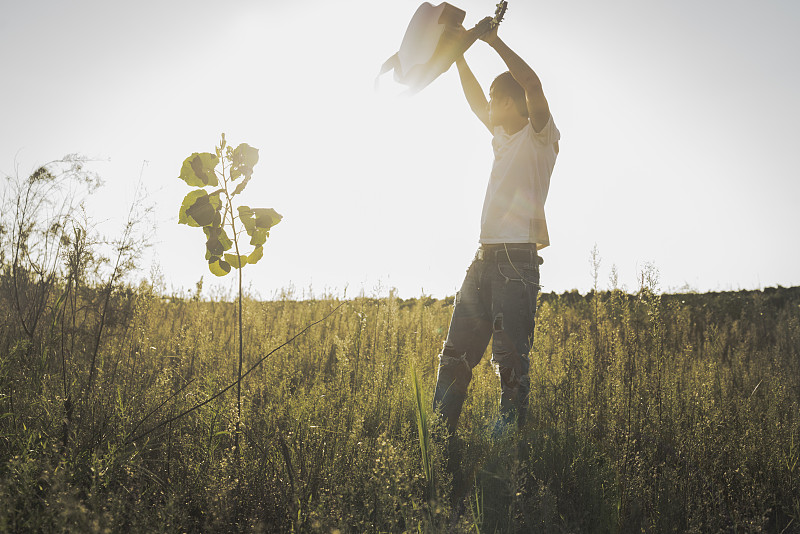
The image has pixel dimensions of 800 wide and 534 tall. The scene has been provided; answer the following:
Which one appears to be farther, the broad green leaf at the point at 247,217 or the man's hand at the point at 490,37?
the man's hand at the point at 490,37

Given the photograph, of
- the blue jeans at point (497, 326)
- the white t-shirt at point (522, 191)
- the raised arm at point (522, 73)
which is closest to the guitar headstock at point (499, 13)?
the raised arm at point (522, 73)

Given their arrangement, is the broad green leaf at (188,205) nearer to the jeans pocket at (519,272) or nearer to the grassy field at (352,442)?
the grassy field at (352,442)

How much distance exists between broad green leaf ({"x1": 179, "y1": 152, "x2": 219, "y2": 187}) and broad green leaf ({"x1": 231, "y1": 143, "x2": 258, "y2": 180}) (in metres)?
0.07

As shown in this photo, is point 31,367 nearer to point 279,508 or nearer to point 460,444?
point 279,508

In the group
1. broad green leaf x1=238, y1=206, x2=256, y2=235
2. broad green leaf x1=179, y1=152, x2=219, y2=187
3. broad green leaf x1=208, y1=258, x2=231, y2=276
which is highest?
broad green leaf x1=179, y1=152, x2=219, y2=187

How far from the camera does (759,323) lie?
6832mm

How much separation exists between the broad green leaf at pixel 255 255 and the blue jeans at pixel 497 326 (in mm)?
1259

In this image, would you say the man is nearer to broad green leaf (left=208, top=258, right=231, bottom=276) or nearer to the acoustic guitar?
the acoustic guitar

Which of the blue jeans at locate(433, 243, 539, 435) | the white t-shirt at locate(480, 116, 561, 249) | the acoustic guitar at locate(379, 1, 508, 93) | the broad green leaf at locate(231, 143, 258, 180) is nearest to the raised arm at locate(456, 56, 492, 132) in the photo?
the white t-shirt at locate(480, 116, 561, 249)

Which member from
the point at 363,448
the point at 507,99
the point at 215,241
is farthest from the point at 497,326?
the point at 215,241

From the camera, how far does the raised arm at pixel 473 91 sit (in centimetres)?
304

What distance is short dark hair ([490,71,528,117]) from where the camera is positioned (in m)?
2.58

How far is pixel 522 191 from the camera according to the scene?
255 cm

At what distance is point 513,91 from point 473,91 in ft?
1.75
